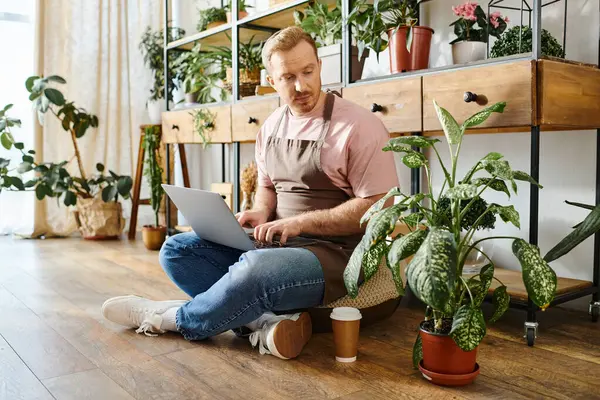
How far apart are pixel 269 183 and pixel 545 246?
106 cm

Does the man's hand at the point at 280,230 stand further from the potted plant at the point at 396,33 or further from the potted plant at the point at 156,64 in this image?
the potted plant at the point at 156,64

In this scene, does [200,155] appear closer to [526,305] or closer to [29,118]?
[29,118]

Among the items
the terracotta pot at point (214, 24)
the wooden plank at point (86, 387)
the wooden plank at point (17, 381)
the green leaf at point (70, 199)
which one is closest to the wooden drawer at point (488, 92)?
the wooden plank at point (86, 387)

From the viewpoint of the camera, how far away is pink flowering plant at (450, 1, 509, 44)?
6.95 ft

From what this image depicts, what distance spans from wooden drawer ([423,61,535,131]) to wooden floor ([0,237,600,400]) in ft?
2.15

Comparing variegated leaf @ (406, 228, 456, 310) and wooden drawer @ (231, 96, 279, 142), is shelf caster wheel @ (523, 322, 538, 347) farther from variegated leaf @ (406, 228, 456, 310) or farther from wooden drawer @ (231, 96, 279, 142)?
wooden drawer @ (231, 96, 279, 142)

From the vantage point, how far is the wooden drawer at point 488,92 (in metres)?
1.83

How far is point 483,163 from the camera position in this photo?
146cm

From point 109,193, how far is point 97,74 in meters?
0.84

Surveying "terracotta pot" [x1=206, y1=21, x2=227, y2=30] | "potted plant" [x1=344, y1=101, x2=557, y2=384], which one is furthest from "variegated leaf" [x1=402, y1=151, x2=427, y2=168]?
"terracotta pot" [x1=206, y1=21, x2=227, y2=30]

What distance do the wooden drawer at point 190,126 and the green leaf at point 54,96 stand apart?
0.63m

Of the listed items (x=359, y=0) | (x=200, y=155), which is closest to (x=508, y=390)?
(x=359, y=0)

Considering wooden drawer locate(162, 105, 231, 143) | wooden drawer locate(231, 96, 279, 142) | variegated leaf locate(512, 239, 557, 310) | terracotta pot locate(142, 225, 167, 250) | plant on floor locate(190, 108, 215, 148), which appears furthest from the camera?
terracotta pot locate(142, 225, 167, 250)

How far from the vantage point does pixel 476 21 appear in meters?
2.18
